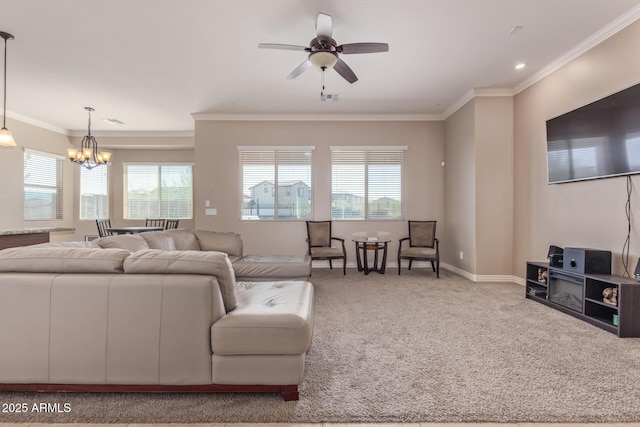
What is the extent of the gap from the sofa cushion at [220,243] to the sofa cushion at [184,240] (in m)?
0.09

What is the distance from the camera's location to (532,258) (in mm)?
4277

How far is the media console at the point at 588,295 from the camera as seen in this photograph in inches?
104

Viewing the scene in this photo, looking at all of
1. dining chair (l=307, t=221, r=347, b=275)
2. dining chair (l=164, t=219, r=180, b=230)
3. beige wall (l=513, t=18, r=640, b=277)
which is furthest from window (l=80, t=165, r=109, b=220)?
beige wall (l=513, t=18, r=640, b=277)

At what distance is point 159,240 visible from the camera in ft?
11.4

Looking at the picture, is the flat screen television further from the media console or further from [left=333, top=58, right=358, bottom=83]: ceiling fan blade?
[left=333, top=58, right=358, bottom=83]: ceiling fan blade

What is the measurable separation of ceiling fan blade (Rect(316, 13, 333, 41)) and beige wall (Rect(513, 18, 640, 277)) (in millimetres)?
2869

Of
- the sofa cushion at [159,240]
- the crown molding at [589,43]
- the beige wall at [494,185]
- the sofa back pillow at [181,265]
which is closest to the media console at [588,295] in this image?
the beige wall at [494,185]

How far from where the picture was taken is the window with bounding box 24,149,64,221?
6.15m

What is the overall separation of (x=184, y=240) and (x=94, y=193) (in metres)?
5.00

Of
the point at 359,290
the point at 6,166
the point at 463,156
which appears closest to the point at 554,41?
the point at 463,156

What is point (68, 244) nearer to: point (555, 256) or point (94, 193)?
point (555, 256)

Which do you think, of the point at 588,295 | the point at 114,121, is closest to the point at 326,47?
the point at 588,295

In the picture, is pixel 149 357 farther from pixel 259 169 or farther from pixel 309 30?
pixel 259 169

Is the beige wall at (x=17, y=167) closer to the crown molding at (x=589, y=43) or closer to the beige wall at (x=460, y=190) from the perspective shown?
the beige wall at (x=460, y=190)
